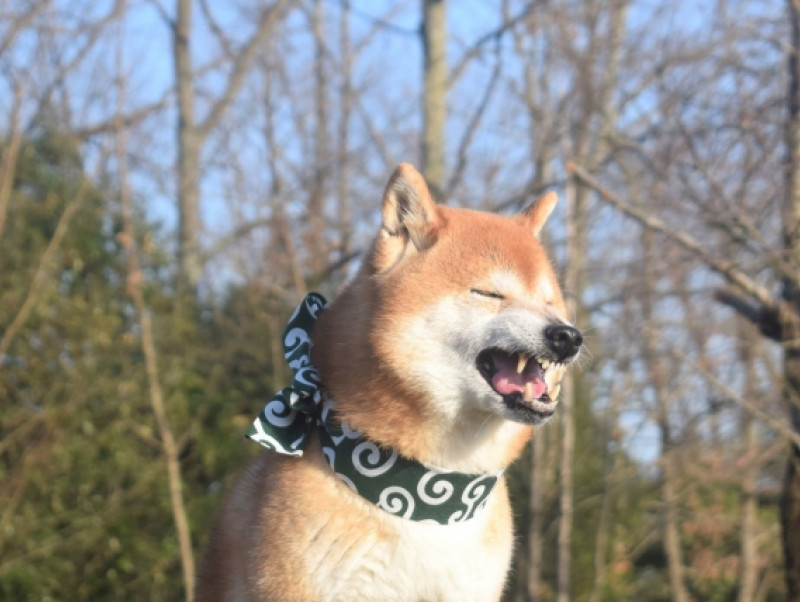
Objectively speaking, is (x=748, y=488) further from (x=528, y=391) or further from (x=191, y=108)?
(x=191, y=108)

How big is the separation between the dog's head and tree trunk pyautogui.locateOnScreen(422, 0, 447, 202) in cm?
748

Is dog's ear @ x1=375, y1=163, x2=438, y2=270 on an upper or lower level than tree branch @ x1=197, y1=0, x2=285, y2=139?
lower

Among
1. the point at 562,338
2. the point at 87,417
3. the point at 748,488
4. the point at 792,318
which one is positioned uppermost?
the point at 792,318

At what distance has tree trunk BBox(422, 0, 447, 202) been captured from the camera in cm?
1080

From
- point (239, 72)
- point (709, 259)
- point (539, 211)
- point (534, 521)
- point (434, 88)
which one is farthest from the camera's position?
point (239, 72)

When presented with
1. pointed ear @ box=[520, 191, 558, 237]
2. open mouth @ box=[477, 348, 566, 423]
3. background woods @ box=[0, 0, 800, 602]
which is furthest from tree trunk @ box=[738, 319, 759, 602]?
open mouth @ box=[477, 348, 566, 423]

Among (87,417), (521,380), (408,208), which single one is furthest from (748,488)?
(408,208)

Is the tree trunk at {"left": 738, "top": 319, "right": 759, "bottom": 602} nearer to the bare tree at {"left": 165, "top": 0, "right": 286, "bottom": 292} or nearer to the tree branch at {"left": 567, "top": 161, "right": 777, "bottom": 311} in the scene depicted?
the tree branch at {"left": 567, "top": 161, "right": 777, "bottom": 311}

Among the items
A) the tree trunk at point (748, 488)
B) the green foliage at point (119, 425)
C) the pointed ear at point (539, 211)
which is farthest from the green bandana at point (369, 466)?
the tree trunk at point (748, 488)

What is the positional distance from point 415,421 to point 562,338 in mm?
513

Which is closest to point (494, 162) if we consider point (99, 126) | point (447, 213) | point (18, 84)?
point (99, 126)

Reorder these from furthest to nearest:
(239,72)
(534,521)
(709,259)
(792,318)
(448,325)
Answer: (239,72)
(534,521)
(792,318)
(709,259)
(448,325)

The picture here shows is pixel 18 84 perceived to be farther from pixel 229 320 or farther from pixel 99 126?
pixel 229 320

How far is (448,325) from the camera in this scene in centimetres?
288
